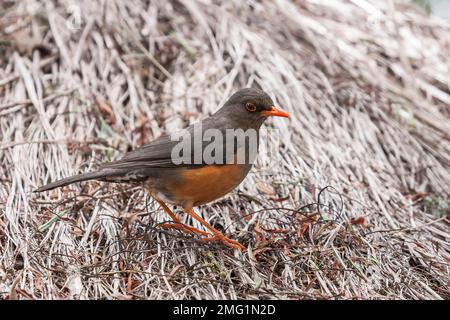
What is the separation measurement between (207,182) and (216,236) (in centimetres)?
47

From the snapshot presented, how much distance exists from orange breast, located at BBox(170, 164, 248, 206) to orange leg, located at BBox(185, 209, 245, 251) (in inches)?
7.5

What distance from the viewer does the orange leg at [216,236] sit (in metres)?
4.99

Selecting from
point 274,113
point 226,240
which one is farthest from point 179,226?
point 274,113

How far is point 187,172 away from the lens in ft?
16.6

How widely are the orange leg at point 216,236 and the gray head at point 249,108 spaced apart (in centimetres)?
86

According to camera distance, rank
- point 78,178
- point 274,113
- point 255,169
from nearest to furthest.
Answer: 1. point 78,178
2. point 274,113
3. point 255,169

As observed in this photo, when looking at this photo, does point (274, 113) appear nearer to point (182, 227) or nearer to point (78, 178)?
point (182, 227)

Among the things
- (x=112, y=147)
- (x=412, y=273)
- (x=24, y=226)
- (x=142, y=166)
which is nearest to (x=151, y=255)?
(x=142, y=166)

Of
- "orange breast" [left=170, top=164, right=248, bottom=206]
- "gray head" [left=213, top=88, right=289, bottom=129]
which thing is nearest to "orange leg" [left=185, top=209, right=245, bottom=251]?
"orange breast" [left=170, top=164, right=248, bottom=206]

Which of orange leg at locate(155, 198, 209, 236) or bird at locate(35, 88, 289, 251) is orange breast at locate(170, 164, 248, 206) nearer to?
bird at locate(35, 88, 289, 251)

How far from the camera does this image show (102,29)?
7363 mm
